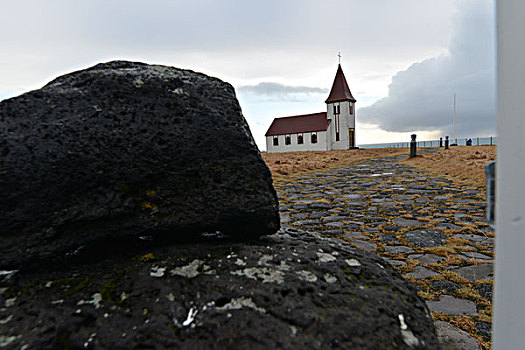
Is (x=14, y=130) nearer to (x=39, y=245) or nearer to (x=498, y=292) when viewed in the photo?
(x=39, y=245)

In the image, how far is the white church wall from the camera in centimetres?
4206

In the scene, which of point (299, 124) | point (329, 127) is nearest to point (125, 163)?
point (329, 127)

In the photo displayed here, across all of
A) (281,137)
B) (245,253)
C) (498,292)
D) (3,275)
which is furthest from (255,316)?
(281,137)

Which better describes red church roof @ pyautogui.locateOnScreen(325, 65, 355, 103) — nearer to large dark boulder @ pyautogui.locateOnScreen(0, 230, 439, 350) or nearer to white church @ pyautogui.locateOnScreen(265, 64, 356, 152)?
white church @ pyautogui.locateOnScreen(265, 64, 356, 152)

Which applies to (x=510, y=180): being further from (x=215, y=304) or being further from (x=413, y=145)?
(x=413, y=145)

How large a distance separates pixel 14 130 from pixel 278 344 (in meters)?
1.74

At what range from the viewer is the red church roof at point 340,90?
1601 inches

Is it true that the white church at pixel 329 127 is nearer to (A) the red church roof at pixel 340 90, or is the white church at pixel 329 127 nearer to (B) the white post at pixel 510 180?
(A) the red church roof at pixel 340 90

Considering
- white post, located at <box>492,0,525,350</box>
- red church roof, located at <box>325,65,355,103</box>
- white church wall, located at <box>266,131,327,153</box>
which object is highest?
red church roof, located at <box>325,65,355,103</box>

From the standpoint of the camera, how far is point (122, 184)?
1.81m

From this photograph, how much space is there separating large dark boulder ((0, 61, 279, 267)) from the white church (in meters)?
40.5

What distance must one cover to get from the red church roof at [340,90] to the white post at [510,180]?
4138cm

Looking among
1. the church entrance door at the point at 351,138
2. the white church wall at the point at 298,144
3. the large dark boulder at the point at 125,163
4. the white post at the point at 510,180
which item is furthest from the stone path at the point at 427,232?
the white church wall at the point at 298,144

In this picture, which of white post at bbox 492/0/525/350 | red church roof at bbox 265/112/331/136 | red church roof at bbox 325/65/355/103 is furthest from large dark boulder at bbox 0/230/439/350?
red church roof at bbox 265/112/331/136
